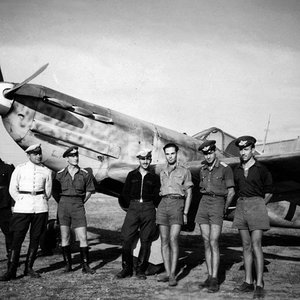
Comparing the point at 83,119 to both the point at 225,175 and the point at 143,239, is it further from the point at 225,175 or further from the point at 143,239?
the point at 225,175

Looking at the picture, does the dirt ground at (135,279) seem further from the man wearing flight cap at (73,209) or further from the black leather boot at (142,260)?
the man wearing flight cap at (73,209)

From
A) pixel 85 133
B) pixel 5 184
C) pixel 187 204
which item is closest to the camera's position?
pixel 187 204

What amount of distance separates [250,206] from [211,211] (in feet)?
1.61

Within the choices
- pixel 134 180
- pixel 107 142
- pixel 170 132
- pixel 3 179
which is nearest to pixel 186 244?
pixel 170 132

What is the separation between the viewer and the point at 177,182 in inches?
182

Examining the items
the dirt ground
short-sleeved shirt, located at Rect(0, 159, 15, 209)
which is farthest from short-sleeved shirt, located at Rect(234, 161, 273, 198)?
short-sleeved shirt, located at Rect(0, 159, 15, 209)

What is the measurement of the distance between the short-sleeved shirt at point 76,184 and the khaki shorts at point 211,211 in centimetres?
181

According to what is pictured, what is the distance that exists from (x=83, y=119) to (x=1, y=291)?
11.4 feet

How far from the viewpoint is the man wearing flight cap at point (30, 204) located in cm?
473

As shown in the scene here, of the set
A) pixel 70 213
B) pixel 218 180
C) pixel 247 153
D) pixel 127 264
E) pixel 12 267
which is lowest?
pixel 12 267

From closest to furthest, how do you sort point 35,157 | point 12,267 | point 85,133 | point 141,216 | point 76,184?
point 12,267 < point 141,216 < point 35,157 < point 76,184 < point 85,133

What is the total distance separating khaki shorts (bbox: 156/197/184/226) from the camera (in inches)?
176

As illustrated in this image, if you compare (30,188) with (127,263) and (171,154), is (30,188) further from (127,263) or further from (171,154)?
(171,154)

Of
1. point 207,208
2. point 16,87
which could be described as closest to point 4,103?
point 16,87
